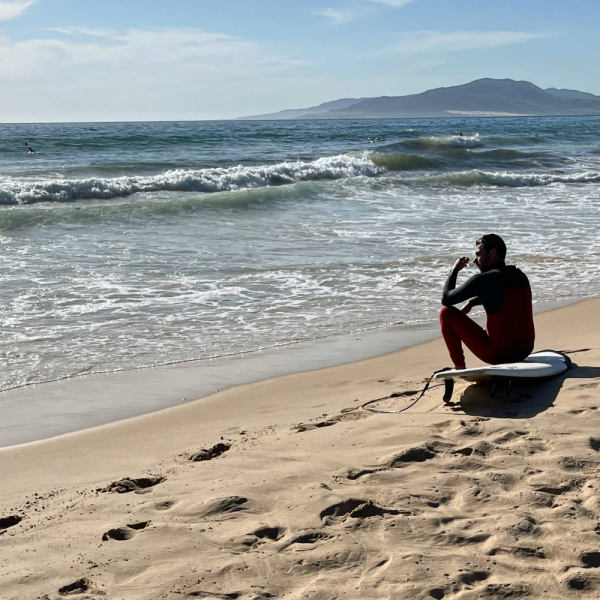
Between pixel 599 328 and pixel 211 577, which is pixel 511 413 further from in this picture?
pixel 599 328

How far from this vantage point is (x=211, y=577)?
275 centimetres

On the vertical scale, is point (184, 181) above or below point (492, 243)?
above

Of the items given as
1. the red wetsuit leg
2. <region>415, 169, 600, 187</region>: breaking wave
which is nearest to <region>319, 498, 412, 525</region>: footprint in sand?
the red wetsuit leg

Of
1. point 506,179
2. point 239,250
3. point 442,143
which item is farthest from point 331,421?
point 442,143

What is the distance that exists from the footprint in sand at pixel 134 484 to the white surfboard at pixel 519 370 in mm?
1960

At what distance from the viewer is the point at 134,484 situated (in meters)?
3.69

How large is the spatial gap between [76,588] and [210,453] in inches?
57.4

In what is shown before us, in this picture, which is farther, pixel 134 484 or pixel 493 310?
pixel 493 310

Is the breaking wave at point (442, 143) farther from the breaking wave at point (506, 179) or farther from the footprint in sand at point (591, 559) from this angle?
the footprint in sand at point (591, 559)

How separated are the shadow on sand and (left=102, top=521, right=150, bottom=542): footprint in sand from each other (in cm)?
217

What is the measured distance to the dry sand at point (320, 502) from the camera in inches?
108

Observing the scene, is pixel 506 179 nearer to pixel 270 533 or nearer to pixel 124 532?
pixel 270 533

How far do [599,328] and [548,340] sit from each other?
0.71 m

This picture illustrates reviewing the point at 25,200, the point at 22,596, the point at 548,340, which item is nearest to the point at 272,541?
the point at 22,596
